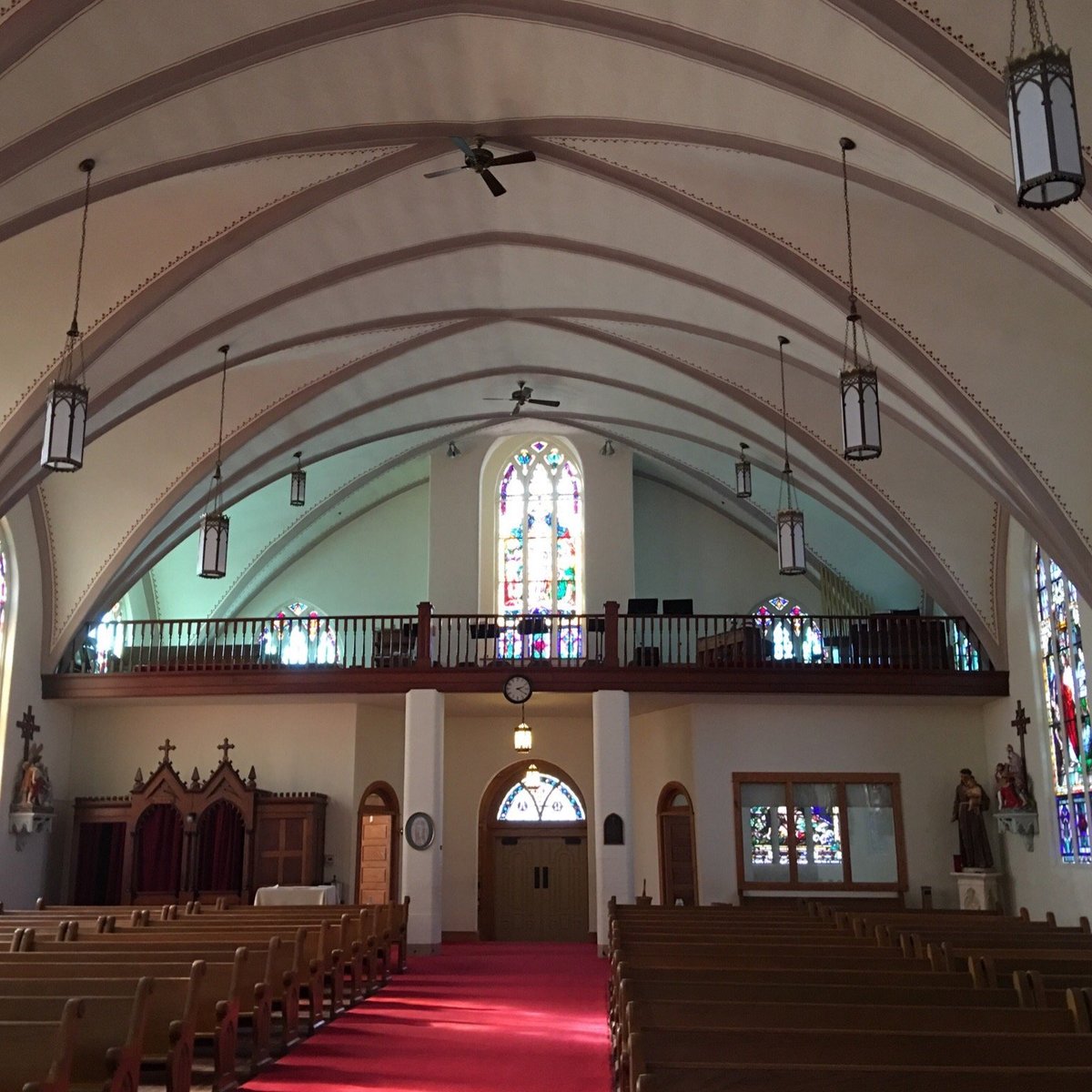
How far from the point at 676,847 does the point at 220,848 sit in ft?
23.1

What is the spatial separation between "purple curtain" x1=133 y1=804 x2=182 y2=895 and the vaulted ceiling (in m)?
3.13

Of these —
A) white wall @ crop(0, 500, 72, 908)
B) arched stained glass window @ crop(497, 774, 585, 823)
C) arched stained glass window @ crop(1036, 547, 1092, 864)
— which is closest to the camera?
arched stained glass window @ crop(1036, 547, 1092, 864)

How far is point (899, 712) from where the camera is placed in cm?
1870

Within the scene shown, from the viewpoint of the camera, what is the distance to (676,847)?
19109 millimetres

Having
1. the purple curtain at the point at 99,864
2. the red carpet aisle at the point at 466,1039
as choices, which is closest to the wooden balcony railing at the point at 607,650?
the purple curtain at the point at 99,864

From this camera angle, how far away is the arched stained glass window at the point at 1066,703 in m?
15.0

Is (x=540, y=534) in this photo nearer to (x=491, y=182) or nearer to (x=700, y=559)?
(x=700, y=559)

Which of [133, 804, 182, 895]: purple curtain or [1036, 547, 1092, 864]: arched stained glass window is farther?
[133, 804, 182, 895]: purple curtain

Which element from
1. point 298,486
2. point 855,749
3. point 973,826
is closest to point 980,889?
point 973,826

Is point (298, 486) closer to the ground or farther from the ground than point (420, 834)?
farther from the ground

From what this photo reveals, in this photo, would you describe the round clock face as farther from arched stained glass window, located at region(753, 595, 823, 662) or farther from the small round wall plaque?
arched stained glass window, located at region(753, 595, 823, 662)

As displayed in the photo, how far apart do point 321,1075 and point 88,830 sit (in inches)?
485

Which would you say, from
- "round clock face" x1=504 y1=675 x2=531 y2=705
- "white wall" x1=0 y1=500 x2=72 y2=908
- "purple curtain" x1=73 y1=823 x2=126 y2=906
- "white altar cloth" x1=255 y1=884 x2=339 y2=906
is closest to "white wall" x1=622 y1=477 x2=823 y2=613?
"round clock face" x1=504 y1=675 x2=531 y2=705

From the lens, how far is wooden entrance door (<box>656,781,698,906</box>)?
18.6 metres
